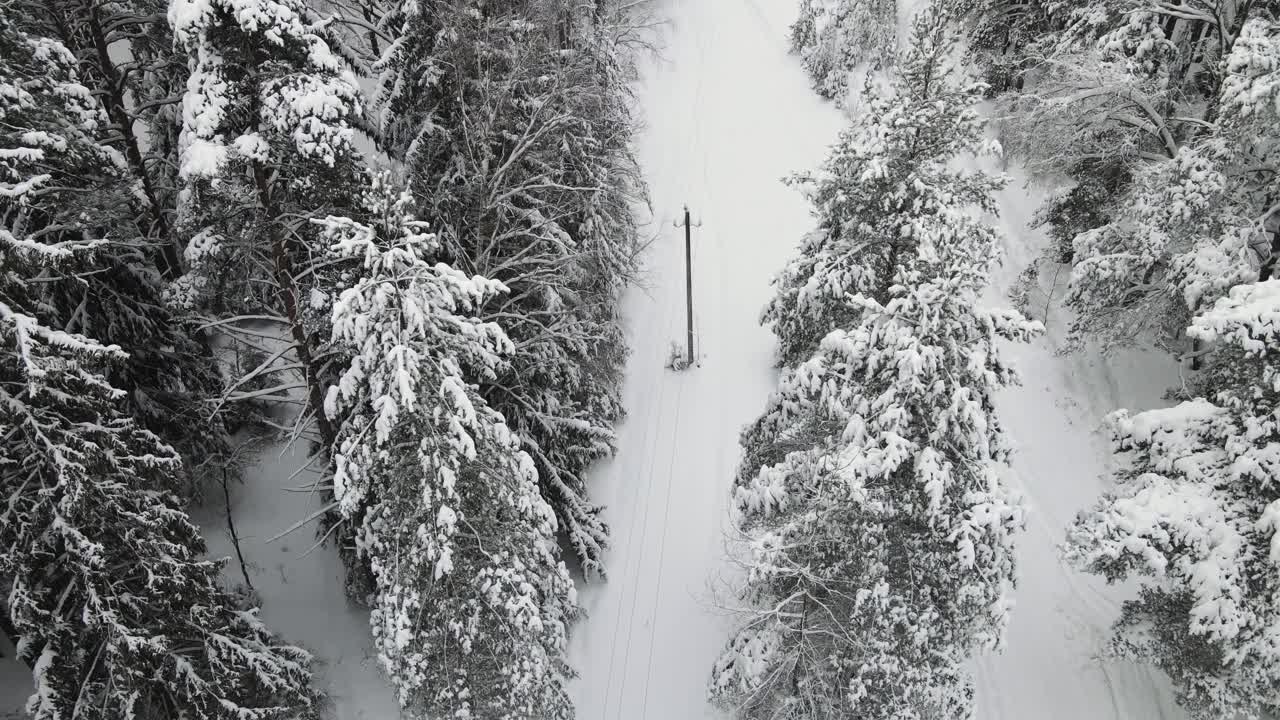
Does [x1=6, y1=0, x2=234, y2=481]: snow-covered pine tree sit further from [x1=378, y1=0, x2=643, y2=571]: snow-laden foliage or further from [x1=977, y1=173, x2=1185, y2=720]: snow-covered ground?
[x1=977, y1=173, x2=1185, y2=720]: snow-covered ground

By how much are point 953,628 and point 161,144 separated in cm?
1739

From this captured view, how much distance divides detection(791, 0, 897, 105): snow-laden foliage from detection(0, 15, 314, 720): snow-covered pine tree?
27215 millimetres

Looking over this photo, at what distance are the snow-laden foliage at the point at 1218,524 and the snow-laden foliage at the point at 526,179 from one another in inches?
369

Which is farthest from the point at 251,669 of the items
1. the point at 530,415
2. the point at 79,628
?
the point at 530,415

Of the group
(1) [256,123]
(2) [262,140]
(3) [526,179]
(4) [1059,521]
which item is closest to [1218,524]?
(4) [1059,521]

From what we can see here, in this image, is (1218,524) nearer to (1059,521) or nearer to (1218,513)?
(1218,513)

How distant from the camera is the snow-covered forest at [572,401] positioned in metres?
8.59

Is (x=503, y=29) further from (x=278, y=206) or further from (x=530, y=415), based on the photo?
(x=530, y=415)

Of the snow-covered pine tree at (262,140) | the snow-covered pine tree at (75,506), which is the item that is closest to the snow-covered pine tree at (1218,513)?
the snow-covered pine tree at (262,140)

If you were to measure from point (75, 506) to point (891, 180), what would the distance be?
445 inches

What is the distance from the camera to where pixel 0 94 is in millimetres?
8633

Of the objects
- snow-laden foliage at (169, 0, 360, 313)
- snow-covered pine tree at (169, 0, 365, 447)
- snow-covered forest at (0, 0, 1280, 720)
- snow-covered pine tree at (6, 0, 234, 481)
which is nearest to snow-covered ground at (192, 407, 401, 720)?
snow-covered forest at (0, 0, 1280, 720)

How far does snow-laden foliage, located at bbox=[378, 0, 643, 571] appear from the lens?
12.6 metres

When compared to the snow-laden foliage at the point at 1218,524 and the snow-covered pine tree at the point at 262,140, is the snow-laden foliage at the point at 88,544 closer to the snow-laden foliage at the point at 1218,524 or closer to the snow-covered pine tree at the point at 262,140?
the snow-covered pine tree at the point at 262,140
